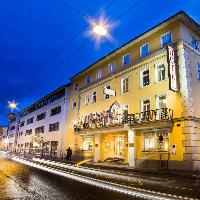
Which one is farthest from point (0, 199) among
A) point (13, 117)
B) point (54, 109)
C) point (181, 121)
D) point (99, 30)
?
point (13, 117)

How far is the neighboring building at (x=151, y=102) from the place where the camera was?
20297mm

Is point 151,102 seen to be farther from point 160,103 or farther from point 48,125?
point 48,125

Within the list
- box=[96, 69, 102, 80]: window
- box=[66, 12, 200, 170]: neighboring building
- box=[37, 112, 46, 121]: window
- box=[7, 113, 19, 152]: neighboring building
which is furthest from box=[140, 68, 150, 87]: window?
box=[7, 113, 19, 152]: neighboring building

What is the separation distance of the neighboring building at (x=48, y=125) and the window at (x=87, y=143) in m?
6.84

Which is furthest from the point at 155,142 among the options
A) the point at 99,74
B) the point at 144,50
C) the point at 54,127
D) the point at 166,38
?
the point at 54,127

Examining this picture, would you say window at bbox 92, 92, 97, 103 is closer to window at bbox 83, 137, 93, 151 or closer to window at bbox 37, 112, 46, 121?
window at bbox 83, 137, 93, 151

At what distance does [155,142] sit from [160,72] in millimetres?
6936

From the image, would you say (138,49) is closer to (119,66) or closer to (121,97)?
(119,66)

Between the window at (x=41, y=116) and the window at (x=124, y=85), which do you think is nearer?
the window at (x=124, y=85)

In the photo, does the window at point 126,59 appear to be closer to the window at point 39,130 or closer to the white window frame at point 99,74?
the white window frame at point 99,74

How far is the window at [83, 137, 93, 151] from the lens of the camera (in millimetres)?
32750

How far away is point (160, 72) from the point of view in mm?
23672

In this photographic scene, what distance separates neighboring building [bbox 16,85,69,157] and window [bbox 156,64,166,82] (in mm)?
21605

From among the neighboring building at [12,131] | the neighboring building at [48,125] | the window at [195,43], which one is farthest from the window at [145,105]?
the neighboring building at [12,131]
